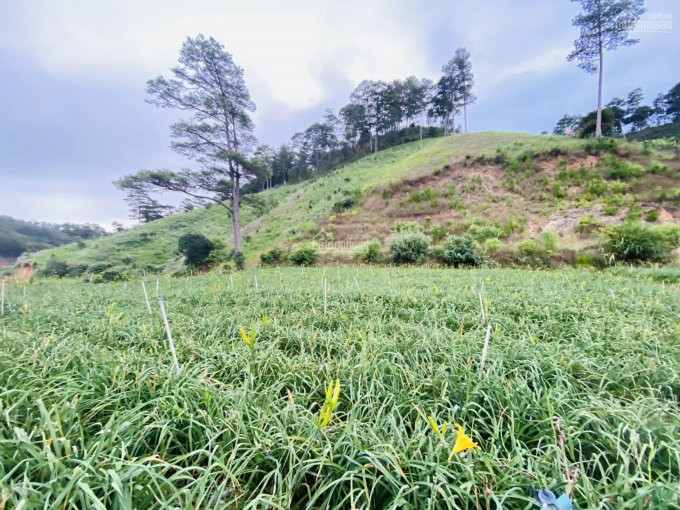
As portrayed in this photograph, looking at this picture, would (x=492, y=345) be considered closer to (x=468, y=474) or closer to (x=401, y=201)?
(x=468, y=474)

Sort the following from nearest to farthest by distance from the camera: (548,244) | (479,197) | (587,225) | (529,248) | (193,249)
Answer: (548,244), (529,248), (587,225), (193,249), (479,197)

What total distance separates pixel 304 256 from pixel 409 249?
547 centimetres

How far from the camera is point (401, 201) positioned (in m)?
17.3

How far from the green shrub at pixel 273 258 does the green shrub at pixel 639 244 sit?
47.5ft

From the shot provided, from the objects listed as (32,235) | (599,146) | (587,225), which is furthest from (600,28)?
(32,235)

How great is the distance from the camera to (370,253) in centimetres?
1236

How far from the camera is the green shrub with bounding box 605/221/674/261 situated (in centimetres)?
834

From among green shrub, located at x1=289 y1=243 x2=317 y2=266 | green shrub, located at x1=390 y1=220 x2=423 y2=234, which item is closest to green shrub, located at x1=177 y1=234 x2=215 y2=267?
green shrub, located at x1=289 y1=243 x2=317 y2=266

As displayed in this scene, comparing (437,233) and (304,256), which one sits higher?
(437,233)

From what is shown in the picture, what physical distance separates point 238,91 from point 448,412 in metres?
16.3

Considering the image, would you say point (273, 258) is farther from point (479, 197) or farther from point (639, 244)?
point (639, 244)

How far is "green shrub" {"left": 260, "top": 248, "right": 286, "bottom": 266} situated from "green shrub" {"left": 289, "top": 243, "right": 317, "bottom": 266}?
1127mm

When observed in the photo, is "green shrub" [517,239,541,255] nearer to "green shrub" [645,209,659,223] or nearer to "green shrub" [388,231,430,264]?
"green shrub" [388,231,430,264]

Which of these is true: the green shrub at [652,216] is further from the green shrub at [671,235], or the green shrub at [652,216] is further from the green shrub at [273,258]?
the green shrub at [273,258]
